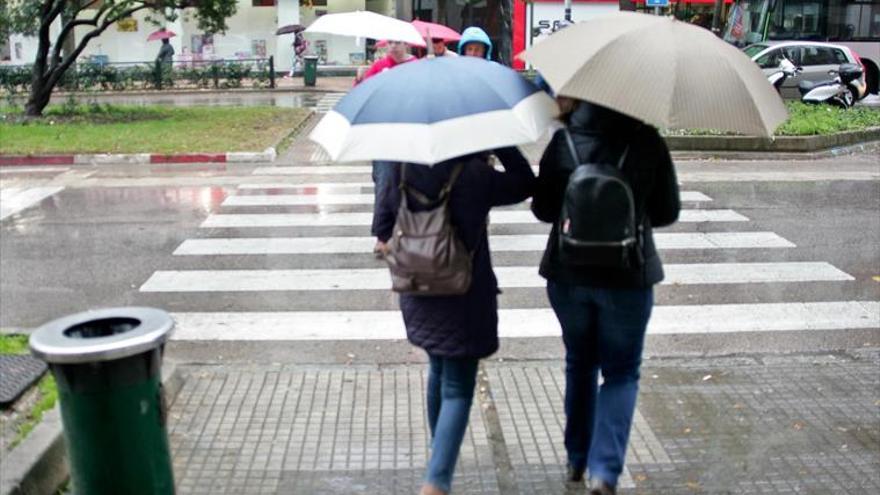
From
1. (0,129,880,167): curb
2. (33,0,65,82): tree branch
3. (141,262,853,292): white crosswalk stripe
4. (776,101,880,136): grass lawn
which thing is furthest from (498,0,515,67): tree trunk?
(141,262,853,292): white crosswalk stripe

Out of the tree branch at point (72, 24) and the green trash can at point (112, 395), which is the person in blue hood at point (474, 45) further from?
the tree branch at point (72, 24)

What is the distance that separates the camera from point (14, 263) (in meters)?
A: 8.61

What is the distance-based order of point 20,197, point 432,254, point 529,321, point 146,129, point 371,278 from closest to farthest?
point 432,254
point 529,321
point 371,278
point 20,197
point 146,129

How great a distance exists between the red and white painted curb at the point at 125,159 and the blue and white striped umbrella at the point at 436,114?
36.8ft

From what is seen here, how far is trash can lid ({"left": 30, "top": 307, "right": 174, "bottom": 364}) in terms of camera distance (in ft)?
10.7

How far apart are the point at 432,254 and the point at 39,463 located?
2050 mm

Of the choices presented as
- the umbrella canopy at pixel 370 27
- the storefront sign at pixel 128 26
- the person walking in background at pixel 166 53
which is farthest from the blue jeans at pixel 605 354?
the storefront sign at pixel 128 26

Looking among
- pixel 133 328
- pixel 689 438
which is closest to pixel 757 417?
pixel 689 438

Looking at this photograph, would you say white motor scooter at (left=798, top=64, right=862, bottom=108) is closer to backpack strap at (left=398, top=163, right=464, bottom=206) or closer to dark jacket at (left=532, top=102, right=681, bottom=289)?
dark jacket at (left=532, top=102, right=681, bottom=289)

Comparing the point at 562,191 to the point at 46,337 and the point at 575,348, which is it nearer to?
the point at 575,348

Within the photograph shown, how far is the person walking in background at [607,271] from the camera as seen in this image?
3555 millimetres

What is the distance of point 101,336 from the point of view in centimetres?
361

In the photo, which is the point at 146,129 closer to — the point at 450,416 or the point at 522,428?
the point at 522,428

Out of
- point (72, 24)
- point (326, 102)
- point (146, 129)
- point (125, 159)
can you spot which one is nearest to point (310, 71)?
point (326, 102)
